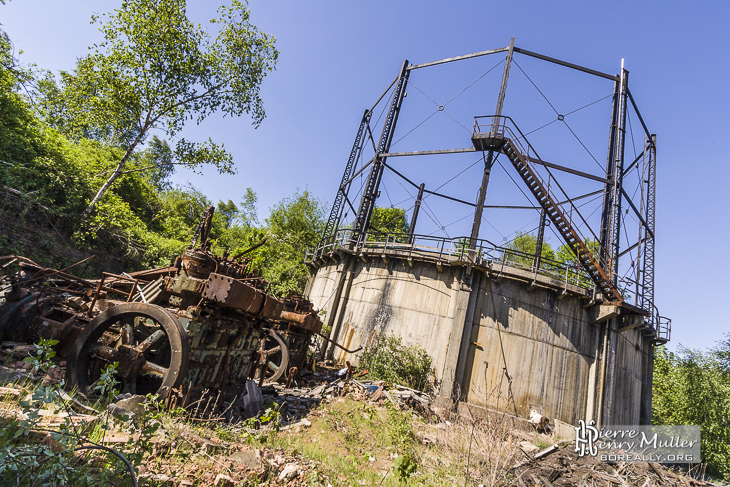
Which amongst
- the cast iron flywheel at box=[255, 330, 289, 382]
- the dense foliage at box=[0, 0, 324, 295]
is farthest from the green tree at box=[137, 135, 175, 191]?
the cast iron flywheel at box=[255, 330, 289, 382]

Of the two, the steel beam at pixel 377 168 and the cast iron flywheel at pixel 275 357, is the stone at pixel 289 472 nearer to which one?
the cast iron flywheel at pixel 275 357

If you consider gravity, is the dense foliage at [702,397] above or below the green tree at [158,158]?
below

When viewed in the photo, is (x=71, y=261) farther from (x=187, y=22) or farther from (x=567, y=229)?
(x=567, y=229)

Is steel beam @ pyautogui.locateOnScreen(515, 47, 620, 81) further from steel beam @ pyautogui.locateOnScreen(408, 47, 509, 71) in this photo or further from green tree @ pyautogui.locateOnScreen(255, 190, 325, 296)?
green tree @ pyautogui.locateOnScreen(255, 190, 325, 296)

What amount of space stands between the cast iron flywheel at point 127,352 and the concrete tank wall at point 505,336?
29.8 feet

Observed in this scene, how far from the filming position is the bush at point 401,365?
12.3m

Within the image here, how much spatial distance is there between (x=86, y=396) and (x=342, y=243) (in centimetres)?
1257

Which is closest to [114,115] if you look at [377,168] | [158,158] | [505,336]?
[377,168]

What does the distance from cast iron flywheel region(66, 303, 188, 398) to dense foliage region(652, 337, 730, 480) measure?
28.7 meters

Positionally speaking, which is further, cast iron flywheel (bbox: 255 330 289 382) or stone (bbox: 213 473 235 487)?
cast iron flywheel (bbox: 255 330 289 382)

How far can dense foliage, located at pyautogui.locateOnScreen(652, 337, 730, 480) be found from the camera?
67.3 ft

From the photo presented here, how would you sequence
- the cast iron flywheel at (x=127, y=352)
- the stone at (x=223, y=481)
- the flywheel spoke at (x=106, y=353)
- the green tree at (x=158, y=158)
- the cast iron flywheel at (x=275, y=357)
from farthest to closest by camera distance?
the green tree at (x=158, y=158) < the cast iron flywheel at (x=275, y=357) < the flywheel spoke at (x=106, y=353) < the cast iron flywheel at (x=127, y=352) < the stone at (x=223, y=481)

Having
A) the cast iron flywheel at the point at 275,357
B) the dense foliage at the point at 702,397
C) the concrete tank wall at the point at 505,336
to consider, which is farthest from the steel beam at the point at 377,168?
the dense foliage at the point at 702,397

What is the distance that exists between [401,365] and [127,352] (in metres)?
9.03
